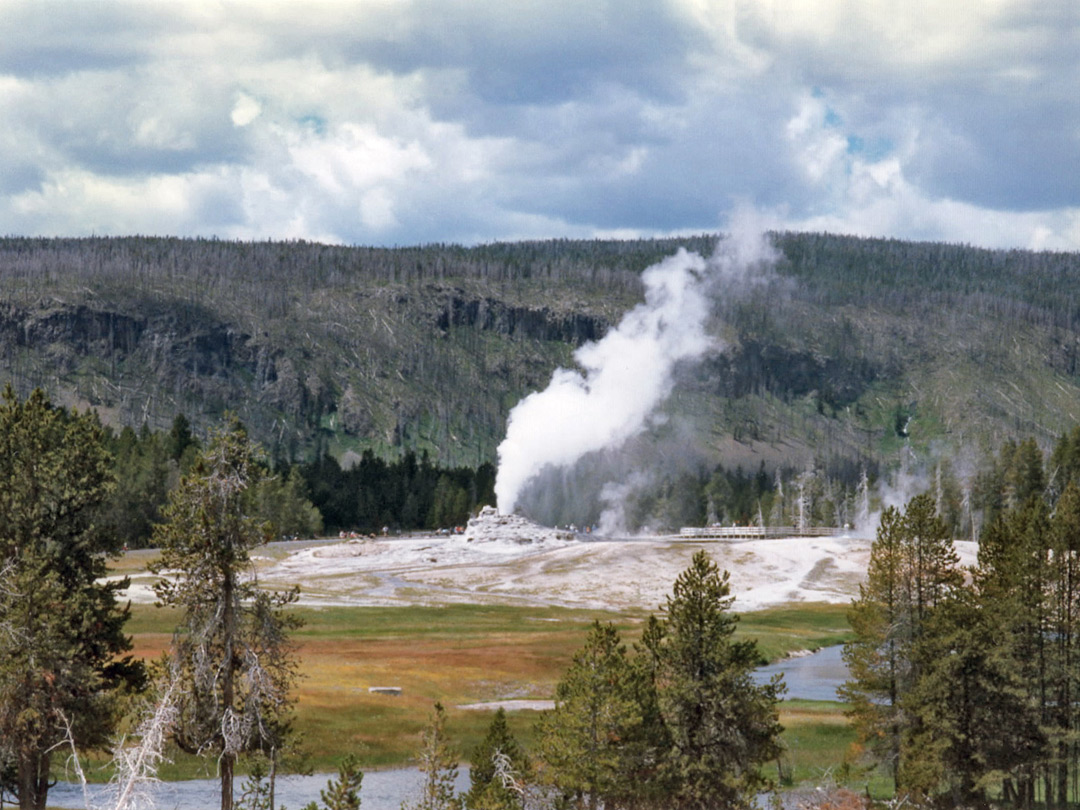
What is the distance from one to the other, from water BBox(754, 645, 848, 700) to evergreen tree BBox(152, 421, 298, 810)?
47.1 m

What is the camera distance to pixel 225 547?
137 feet

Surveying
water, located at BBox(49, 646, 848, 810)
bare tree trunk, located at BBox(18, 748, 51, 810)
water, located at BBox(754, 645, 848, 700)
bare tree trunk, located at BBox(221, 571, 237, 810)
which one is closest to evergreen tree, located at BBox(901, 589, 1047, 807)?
water, located at BBox(49, 646, 848, 810)

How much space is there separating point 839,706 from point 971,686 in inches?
948

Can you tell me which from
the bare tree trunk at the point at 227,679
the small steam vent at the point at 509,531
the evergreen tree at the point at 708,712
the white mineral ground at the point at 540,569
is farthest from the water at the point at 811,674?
the small steam vent at the point at 509,531

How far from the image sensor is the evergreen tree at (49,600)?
4575 cm

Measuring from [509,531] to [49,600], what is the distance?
14095cm

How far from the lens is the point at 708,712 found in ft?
153

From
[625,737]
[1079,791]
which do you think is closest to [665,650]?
[625,737]

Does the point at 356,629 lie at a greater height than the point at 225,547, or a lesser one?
lesser

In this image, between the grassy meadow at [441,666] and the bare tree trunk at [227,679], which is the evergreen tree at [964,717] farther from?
the bare tree trunk at [227,679]

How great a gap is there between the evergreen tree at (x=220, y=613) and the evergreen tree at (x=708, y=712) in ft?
45.1

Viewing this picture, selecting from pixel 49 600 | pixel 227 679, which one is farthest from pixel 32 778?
pixel 227 679

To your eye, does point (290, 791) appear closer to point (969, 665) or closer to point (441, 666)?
point (969, 665)

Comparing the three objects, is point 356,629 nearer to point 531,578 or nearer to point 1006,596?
point 531,578
